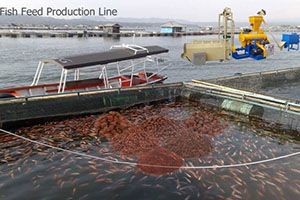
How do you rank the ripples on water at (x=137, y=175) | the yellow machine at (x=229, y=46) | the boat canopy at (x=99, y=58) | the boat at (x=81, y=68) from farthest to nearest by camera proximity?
the yellow machine at (x=229, y=46)
the boat at (x=81, y=68)
the boat canopy at (x=99, y=58)
the ripples on water at (x=137, y=175)

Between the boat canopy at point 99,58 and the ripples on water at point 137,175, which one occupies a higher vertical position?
the boat canopy at point 99,58

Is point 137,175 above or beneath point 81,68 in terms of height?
beneath

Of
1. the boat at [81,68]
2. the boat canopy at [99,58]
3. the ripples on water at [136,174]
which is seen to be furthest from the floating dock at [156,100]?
the boat canopy at [99,58]

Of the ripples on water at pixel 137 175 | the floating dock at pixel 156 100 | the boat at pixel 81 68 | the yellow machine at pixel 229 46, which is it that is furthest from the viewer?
the yellow machine at pixel 229 46

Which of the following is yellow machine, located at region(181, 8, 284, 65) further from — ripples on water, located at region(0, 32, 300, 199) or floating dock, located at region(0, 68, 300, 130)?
ripples on water, located at region(0, 32, 300, 199)

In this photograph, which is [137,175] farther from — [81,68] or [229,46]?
[229,46]

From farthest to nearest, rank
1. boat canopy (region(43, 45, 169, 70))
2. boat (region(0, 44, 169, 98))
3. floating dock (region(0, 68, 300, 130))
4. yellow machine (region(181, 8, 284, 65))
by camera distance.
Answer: yellow machine (region(181, 8, 284, 65)) < boat (region(0, 44, 169, 98)) < boat canopy (region(43, 45, 169, 70)) < floating dock (region(0, 68, 300, 130))

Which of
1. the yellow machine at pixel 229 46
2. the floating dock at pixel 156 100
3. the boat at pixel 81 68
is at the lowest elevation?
the floating dock at pixel 156 100

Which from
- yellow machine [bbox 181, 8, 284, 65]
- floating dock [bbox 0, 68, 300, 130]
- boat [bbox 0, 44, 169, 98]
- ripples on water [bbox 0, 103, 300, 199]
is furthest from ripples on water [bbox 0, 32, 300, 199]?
yellow machine [bbox 181, 8, 284, 65]

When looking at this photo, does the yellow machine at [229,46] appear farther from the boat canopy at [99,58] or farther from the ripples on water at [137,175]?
the ripples on water at [137,175]

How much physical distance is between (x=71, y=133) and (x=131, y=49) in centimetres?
918

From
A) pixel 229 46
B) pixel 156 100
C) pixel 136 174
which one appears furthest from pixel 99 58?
pixel 136 174

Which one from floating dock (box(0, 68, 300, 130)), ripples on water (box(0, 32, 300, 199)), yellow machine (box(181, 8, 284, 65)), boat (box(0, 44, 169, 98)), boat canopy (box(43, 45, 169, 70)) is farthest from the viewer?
yellow machine (box(181, 8, 284, 65))

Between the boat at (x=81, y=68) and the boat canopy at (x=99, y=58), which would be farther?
the boat at (x=81, y=68)
